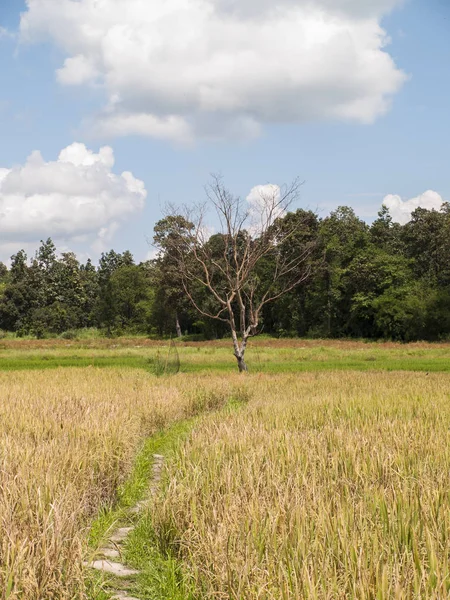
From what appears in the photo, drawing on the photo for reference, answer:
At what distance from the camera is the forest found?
53269 millimetres

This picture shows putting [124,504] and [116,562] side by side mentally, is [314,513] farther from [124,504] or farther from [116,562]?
[124,504]

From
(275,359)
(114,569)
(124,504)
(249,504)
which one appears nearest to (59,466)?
(124,504)

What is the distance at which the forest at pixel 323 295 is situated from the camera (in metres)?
53.3

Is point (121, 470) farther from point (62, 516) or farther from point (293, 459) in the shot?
point (62, 516)

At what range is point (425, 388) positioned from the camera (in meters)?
14.4

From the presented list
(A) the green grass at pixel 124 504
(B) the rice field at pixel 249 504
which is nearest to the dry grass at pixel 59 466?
(B) the rice field at pixel 249 504

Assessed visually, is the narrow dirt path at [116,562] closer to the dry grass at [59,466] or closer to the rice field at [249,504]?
the rice field at [249,504]

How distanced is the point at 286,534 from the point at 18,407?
761 cm

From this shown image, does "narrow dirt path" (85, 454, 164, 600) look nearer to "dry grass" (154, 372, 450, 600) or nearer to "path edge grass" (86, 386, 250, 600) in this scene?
"path edge grass" (86, 386, 250, 600)

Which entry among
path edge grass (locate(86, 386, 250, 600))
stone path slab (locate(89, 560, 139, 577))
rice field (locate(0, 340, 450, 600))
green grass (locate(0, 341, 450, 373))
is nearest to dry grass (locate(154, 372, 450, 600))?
rice field (locate(0, 340, 450, 600))

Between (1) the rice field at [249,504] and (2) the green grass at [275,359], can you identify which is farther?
(2) the green grass at [275,359]

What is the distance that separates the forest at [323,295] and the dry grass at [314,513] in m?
40.1

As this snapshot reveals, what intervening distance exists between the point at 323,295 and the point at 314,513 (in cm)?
5807

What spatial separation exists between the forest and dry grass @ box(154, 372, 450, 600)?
132ft
